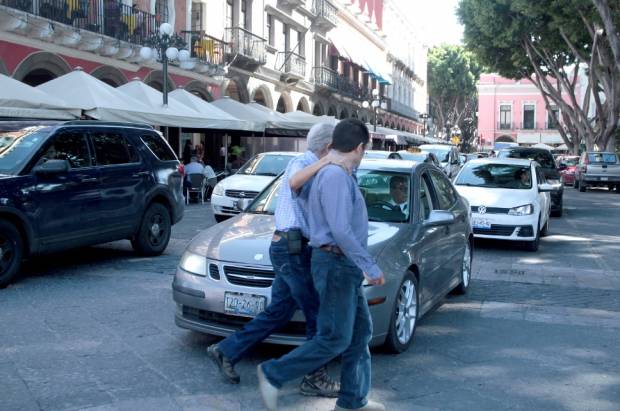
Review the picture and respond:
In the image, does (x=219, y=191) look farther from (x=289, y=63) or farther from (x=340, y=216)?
(x=289, y=63)

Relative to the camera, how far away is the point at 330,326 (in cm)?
402

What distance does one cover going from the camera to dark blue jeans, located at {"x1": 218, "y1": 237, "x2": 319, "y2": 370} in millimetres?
4371

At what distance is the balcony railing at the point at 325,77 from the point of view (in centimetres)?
3756

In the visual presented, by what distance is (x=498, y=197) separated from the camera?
1173 cm

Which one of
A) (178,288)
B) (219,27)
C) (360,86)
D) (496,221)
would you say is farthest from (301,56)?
(178,288)

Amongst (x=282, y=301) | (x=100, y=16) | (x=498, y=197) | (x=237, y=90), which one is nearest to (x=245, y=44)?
(x=237, y=90)

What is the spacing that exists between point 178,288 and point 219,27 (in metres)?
23.0

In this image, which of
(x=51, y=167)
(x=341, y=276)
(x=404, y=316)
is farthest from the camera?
(x=51, y=167)

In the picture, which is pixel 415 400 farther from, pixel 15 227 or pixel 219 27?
pixel 219 27

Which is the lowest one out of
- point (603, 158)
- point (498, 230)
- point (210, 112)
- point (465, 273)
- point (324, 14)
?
point (465, 273)

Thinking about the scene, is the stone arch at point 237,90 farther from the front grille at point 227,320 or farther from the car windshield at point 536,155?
the front grille at point 227,320

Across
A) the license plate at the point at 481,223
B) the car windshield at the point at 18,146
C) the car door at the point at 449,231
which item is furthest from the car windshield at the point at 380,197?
the license plate at the point at 481,223

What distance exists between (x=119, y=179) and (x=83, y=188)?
0.71 meters

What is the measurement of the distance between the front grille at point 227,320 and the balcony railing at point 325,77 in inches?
1291
